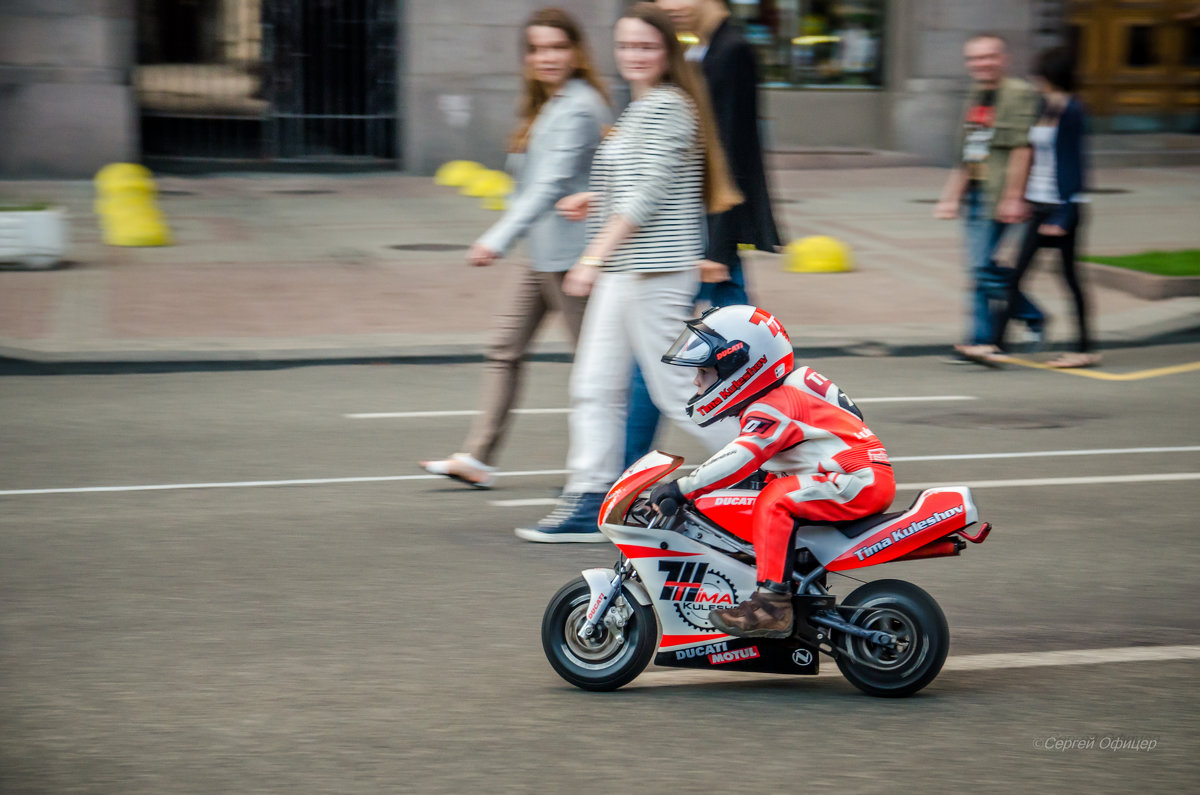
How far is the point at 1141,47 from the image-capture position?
22.6 m

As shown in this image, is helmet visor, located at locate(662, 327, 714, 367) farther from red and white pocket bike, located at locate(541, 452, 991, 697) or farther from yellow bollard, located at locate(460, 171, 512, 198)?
yellow bollard, located at locate(460, 171, 512, 198)

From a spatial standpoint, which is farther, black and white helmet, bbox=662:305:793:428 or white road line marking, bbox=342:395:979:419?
white road line marking, bbox=342:395:979:419

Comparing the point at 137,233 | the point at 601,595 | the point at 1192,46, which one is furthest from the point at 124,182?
the point at 1192,46

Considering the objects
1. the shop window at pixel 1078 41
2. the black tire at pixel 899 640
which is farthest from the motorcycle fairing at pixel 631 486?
the shop window at pixel 1078 41

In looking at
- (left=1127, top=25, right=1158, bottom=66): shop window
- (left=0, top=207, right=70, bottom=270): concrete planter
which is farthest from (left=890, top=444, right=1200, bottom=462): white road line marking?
(left=1127, top=25, right=1158, bottom=66): shop window

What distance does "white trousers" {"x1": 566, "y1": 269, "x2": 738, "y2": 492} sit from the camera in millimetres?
5828

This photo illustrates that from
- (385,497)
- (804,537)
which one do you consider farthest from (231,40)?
(804,537)

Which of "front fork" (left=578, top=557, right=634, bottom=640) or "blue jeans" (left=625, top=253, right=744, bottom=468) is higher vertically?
"blue jeans" (left=625, top=253, right=744, bottom=468)

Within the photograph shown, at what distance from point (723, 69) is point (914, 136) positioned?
16670mm

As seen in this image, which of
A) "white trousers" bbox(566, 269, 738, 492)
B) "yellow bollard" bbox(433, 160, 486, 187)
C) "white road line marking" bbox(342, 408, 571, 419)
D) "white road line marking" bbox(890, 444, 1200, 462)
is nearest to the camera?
"white trousers" bbox(566, 269, 738, 492)

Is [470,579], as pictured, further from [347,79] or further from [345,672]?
[347,79]

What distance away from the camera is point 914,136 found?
22406 millimetres

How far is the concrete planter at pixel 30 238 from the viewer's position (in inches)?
514

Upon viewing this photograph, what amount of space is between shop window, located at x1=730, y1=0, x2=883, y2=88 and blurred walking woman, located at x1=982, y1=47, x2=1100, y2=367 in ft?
42.4
